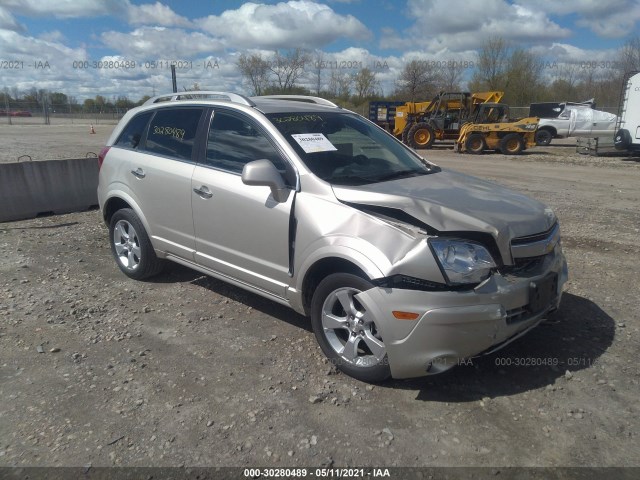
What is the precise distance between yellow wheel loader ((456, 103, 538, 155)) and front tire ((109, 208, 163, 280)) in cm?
1820

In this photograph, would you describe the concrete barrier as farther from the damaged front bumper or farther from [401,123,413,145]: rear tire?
[401,123,413,145]: rear tire

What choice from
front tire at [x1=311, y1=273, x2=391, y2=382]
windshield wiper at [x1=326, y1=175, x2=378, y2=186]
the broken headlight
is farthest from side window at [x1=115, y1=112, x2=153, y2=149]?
the broken headlight

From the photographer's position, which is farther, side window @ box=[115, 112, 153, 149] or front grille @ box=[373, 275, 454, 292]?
side window @ box=[115, 112, 153, 149]

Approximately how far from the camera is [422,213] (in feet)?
10.1

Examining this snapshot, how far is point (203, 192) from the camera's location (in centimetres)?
409

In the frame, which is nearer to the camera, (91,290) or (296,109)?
(296,109)

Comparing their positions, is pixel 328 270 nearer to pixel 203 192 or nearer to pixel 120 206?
pixel 203 192

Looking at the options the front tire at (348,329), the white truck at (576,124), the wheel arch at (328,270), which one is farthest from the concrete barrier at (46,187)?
the white truck at (576,124)

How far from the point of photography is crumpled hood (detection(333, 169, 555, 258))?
10.0 ft

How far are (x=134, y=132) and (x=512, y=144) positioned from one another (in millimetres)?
18679

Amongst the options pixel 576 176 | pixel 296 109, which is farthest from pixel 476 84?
pixel 296 109

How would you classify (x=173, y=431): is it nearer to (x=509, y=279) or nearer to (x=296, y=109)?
(x=509, y=279)

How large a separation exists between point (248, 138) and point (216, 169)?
383 mm

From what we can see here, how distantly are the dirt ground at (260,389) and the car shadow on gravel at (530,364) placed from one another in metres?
0.01
